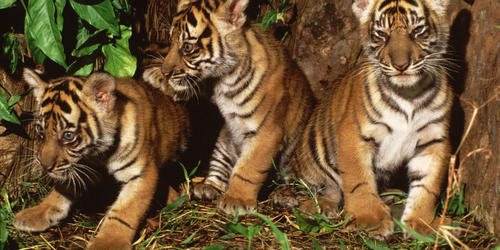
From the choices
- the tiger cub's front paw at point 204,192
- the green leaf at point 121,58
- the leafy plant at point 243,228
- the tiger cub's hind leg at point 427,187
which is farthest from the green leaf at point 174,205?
the tiger cub's hind leg at point 427,187

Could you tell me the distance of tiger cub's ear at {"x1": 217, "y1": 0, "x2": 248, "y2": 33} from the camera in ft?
13.5

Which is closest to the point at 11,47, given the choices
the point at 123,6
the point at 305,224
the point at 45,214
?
the point at 123,6

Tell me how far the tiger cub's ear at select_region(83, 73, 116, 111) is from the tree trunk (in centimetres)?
237

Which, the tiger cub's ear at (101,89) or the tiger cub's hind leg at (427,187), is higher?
the tiger cub's ear at (101,89)

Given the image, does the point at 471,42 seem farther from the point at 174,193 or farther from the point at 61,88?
the point at 61,88

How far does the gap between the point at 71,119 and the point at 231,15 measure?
144 cm

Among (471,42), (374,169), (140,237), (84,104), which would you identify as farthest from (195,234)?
(471,42)

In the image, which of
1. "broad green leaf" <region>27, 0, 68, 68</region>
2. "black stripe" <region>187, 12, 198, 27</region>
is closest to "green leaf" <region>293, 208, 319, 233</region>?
"black stripe" <region>187, 12, 198, 27</region>

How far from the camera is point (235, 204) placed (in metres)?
4.08

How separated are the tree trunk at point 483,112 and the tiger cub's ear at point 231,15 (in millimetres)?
1656

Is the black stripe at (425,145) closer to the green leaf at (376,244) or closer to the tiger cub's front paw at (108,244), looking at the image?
the green leaf at (376,244)

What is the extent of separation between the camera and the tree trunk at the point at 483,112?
3684mm

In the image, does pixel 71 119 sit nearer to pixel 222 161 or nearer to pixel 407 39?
pixel 222 161

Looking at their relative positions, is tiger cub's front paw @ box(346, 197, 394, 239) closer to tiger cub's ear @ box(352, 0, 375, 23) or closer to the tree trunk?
the tree trunk
